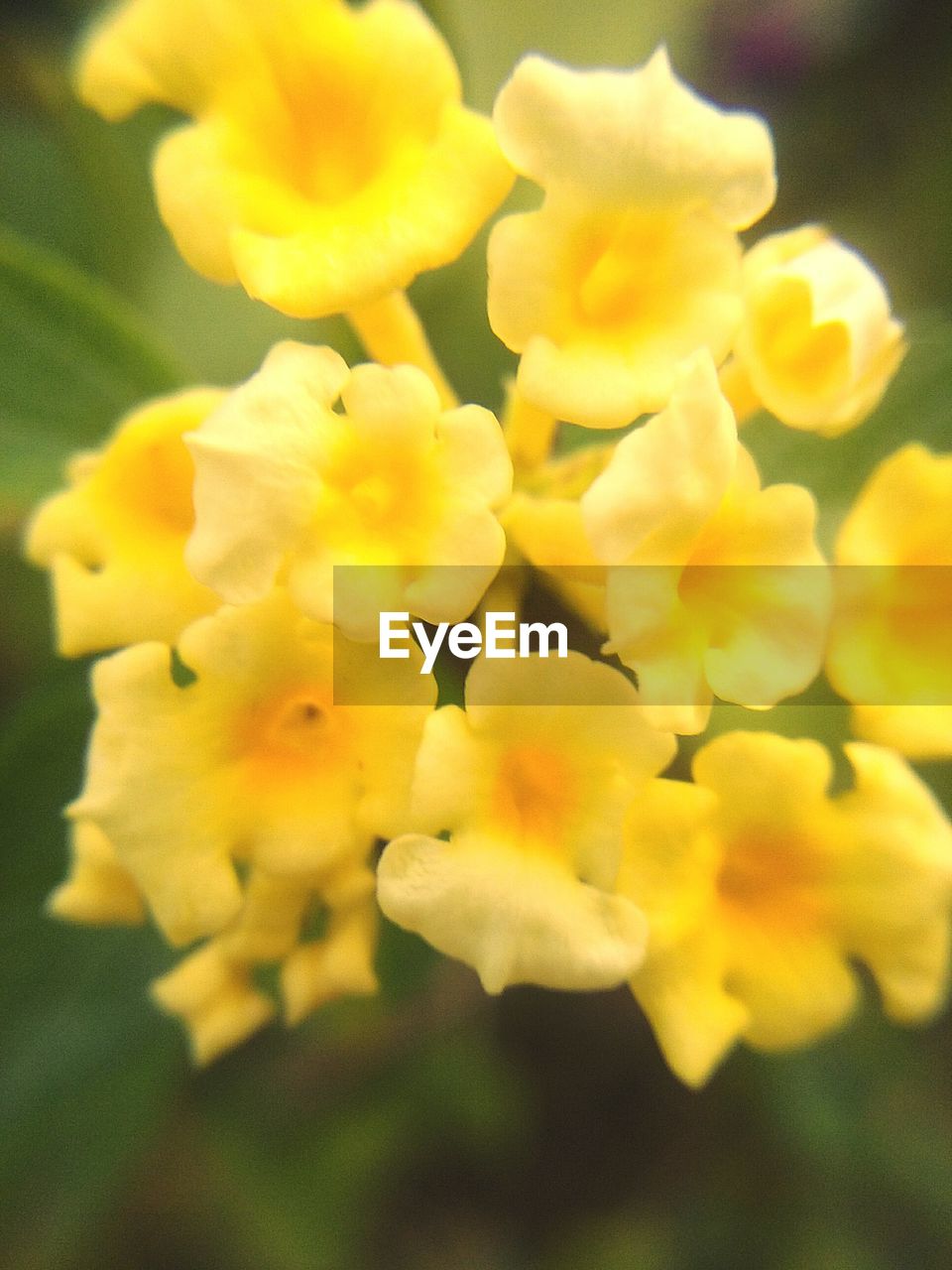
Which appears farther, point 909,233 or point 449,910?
point 909,233

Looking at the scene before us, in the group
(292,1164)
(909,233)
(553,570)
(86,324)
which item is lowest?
(292,1164)

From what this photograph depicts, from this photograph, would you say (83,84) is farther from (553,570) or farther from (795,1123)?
(795,1123)

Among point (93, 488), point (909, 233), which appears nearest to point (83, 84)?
point (93, 488)

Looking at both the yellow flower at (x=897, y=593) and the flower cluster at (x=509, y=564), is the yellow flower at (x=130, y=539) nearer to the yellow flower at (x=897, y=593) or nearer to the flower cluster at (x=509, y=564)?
the flower cluster at (x=509, y=564)

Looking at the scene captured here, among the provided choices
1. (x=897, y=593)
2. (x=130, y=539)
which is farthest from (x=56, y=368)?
(x=897, y=593)

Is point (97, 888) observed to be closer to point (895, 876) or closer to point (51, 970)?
point (51, 970)
